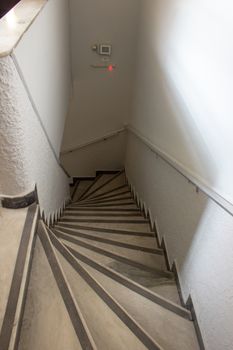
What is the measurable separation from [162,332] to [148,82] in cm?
289

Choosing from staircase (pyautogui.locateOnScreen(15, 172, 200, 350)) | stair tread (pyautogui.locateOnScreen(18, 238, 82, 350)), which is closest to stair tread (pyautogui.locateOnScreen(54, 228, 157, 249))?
staircase (pyautogui.locateOnScreen(15, 172, 200, 350))

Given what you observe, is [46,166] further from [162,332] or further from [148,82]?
[148,82]

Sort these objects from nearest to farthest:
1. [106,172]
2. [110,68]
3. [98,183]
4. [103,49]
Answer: [103,49] → [110,68] → [98,183] → [106,172]

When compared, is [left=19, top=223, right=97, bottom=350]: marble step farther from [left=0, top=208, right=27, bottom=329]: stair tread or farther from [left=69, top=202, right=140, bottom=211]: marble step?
[left=69, top=202, right=140, bottom=211]: marble step

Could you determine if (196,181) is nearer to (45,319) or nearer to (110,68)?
(45,319)

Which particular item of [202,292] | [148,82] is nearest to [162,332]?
[202,292]

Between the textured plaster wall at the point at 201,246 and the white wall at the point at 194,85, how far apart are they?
203mm

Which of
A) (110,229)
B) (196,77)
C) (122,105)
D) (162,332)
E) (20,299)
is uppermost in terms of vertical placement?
(122,105)

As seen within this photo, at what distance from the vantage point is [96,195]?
5039 millimetres

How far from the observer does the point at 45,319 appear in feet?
4.43

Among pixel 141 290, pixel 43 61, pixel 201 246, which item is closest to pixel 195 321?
Answer: pixel 141 290

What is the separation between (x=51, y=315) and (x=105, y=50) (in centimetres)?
395

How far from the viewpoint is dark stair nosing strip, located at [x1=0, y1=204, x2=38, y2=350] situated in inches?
45.6

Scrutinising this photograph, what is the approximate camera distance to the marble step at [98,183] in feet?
17.5
